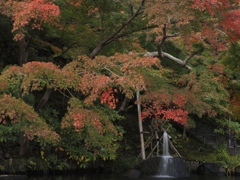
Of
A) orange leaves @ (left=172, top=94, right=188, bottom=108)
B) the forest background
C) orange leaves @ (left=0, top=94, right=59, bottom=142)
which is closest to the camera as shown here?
orange leaves @ (left=0, top=94, right=59, bottom=142)

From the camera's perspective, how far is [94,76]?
1149 centimetres

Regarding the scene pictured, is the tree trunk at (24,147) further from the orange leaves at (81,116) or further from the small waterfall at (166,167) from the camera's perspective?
the small waterfall at (166,167)

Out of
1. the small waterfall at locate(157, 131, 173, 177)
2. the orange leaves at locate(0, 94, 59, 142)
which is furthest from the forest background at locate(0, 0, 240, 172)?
the small waterfall at locate(157, 131, 173, 177)

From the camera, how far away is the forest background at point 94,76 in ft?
35.3

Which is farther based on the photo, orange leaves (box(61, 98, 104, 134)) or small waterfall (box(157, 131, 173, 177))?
small waterfall (box(157, 131, 173, 177))

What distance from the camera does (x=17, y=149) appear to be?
1473 centimetres

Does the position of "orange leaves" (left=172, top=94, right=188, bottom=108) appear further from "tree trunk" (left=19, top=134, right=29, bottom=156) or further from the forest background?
"tree trunk" (left=19, top=134, right=29, bottom=156)

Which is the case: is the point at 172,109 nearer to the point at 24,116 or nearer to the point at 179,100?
the point at 179,100

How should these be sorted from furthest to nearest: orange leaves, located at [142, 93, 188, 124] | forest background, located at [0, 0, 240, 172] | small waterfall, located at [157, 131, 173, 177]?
1. small waterfall, located at [157, 131, 173, 177]
2. orange leaves, located at [142, 93, 188, 124]
3. forest background, located at [0, 0, 240, 172]

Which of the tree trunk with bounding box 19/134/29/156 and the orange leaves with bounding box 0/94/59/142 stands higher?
Answer: the orange leaves with bounding box 0/94/59/142

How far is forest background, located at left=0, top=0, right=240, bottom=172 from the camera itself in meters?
10.8

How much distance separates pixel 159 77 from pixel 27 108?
7539 millimetres

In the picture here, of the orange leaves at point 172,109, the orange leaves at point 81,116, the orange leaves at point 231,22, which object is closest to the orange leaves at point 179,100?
the orange leaves at point 172,109

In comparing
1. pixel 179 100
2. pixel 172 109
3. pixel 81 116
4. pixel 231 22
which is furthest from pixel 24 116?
pixel 231 22
